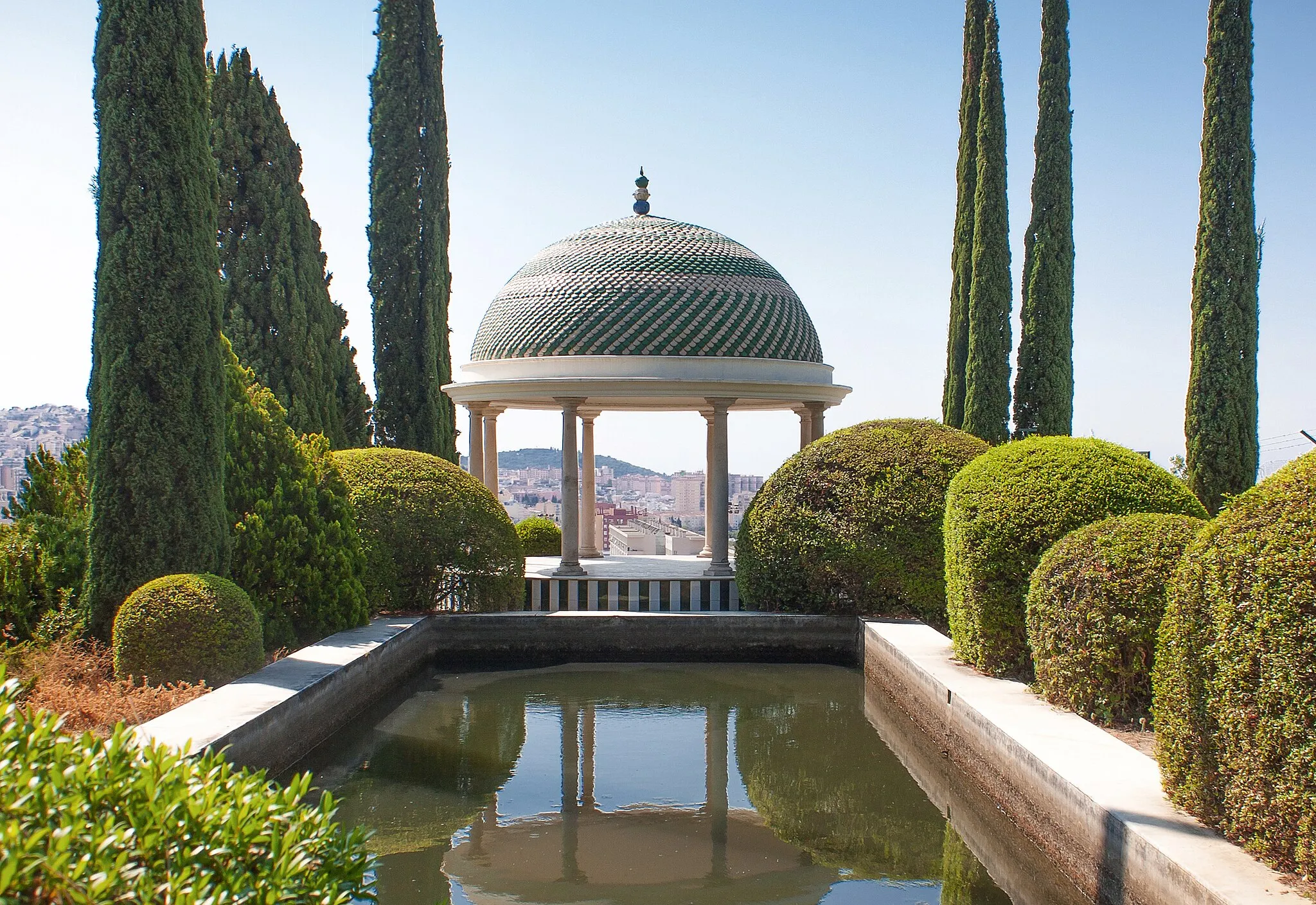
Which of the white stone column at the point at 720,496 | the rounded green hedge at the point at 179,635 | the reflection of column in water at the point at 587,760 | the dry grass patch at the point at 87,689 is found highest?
the white stone column at the point at 720,496

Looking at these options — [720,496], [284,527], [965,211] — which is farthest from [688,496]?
[284,527]

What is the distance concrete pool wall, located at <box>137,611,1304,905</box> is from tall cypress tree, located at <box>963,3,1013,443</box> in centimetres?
706

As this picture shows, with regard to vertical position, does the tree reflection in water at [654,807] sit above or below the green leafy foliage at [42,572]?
below

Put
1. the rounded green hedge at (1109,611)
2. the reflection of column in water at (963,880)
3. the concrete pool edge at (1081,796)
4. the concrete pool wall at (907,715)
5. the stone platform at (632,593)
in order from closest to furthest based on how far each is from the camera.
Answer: the concrete pool edge at (1081,796)
the concrete pool wall at (907,715)
the reflection of column in water at (963,880)
the rounded green hedge at (1109,611)
the stone platform at (632,593)

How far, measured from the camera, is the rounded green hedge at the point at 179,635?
1013 cm

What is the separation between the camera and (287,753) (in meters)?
9.65

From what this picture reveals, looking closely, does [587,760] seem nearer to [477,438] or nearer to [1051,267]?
[477,438]

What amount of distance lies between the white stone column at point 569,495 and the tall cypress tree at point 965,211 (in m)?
8.34

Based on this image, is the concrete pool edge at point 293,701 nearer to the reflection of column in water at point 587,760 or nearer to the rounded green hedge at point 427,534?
the rounded green hedge at point 427,534

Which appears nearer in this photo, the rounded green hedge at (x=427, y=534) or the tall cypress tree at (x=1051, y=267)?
the rounded green hedge at (x=427, y=534)

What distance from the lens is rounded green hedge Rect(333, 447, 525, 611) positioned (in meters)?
15.5

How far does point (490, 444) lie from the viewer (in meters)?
21.4

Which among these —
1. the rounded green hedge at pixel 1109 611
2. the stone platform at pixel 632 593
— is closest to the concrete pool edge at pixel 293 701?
the stone platform at pixel 632 593

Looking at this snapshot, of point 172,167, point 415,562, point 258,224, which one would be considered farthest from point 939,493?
point 258,224
